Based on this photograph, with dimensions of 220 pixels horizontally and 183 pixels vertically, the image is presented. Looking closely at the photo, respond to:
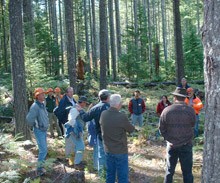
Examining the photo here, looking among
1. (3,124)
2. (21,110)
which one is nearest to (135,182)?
(21,110)

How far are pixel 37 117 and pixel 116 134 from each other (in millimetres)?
2286

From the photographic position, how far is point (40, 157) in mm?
7984

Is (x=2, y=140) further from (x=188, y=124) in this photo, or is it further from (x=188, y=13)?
(x=188, y=13)

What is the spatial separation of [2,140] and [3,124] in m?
6.21

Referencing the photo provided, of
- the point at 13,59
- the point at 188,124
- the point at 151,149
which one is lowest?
the point at 151,149

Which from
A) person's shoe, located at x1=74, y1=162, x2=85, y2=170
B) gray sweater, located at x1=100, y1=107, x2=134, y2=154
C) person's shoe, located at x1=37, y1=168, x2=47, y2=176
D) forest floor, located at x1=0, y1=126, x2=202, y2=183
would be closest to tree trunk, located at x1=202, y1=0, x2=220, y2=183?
gray sweater, located at x1=100, y1=107, x2=134, y2=154

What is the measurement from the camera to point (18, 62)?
9.82 meters

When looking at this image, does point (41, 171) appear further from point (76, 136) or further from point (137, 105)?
point (137, 105)

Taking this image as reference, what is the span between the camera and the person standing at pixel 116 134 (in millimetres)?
6273

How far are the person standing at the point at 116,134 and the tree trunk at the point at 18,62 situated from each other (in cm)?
424

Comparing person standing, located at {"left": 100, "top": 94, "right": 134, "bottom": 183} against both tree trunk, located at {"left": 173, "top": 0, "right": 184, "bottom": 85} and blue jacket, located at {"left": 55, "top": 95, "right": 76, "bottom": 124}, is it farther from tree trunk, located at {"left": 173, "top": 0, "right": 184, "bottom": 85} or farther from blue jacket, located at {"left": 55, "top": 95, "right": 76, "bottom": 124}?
tree trunk, located at {"left": 173, "top": 0, "right": 184, "bottom": 85}

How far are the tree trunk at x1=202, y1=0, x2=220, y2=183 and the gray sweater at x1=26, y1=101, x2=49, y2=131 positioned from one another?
4.24 metres

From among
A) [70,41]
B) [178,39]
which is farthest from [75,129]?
[178,39]

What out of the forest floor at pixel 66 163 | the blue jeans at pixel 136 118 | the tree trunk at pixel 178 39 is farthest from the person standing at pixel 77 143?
the tree trunk at pixel 178 39
